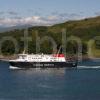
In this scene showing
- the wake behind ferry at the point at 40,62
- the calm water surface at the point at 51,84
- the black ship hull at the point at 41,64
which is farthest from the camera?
the wake behind ferry at the point at 40,62

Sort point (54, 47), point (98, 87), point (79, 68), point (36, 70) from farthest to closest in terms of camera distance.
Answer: point (54, 47)
point (79, 68)
point (36, 70)
point (98, 87)

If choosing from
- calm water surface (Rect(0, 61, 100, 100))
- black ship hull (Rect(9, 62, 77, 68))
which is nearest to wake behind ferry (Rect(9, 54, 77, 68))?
black ship hull (Rect(9, 62, 77, 68))

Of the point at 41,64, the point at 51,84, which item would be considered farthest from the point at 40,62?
the point at 51,84

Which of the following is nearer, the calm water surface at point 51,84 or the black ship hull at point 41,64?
the calm water surface at point 51,84

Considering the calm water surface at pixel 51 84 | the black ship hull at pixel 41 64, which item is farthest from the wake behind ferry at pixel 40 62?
the calm water surface at pixel 51 84

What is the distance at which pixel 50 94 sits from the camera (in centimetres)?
7406

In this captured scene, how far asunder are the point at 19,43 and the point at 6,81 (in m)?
76.7

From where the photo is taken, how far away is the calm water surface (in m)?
72.5

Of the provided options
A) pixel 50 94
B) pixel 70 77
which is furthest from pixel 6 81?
pixel 50 94

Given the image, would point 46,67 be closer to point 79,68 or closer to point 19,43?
point 79,68

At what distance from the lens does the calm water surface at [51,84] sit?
72.5 m

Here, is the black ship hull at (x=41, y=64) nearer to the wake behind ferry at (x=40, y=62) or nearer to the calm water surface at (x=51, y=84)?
the wake behind ferry at (x=40, y=62)

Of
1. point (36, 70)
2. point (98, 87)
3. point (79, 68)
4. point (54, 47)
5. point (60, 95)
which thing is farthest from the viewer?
point (54, 47)

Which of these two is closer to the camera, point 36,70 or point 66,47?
point 36,70
